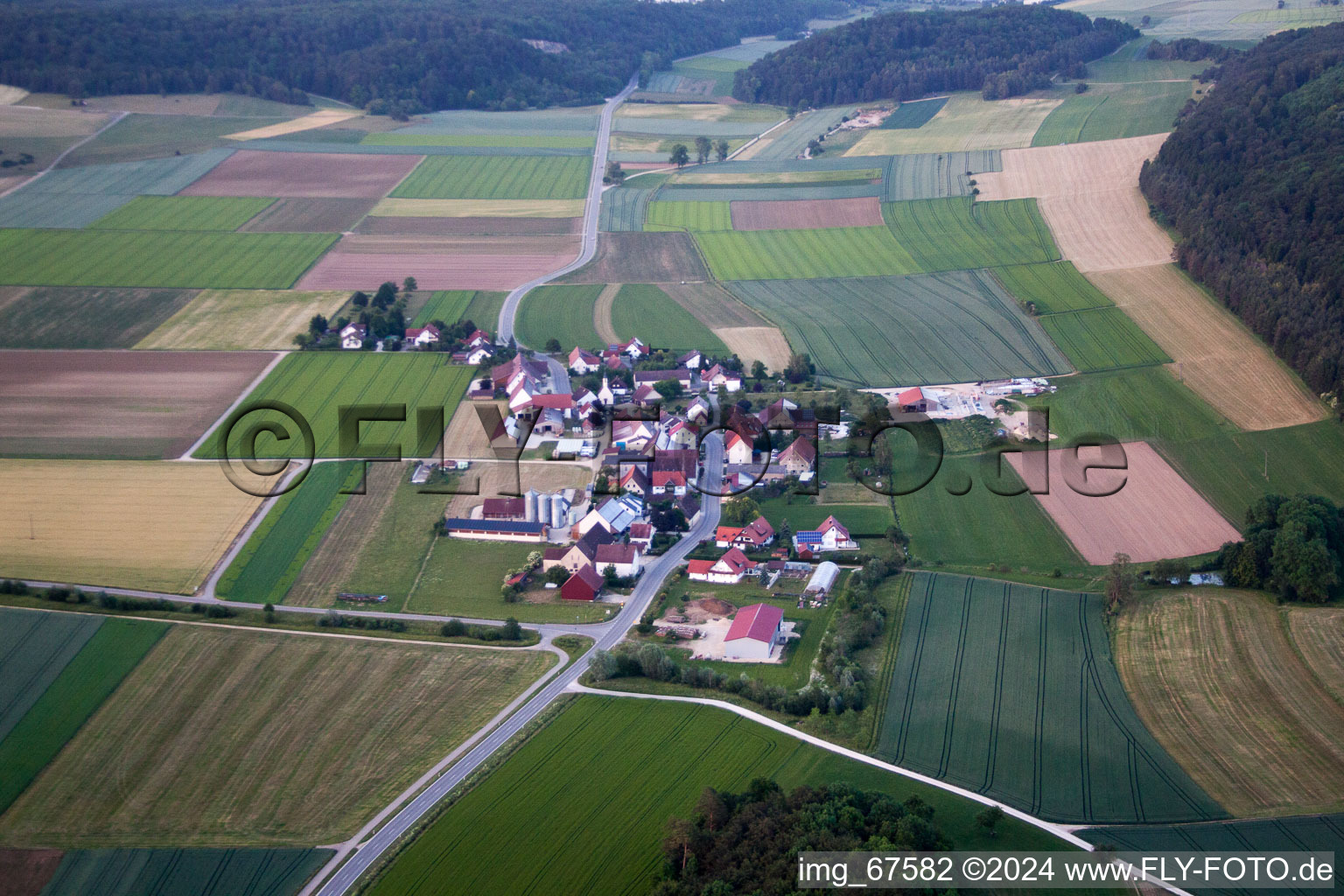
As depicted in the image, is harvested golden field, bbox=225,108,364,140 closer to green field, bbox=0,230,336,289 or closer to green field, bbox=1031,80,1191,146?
green field, bbox=0,230,336,289

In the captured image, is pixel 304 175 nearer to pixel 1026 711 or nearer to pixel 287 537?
pixel 287 537

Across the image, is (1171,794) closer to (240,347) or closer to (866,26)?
(240,347)

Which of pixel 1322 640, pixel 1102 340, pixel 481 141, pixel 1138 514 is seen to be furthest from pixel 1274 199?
pixel 481 141

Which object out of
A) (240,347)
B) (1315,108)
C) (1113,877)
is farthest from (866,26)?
(1113,877)

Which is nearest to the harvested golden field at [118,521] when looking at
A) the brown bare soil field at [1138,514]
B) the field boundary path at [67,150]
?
the brown bare soil field at [1138,514]

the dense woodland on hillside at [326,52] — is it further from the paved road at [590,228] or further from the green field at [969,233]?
the green field at [969,233]

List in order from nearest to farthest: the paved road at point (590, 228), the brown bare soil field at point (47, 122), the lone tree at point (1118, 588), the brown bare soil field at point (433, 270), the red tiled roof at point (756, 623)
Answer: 1. the red tiled roof at point (756, 623)
2. the lone tree at point (1118, 588)
3. the paved road at point (590, 228)
4. the brown bare soil field at point (433, 270)
5. the brown bare soil field at point (47, 122)
